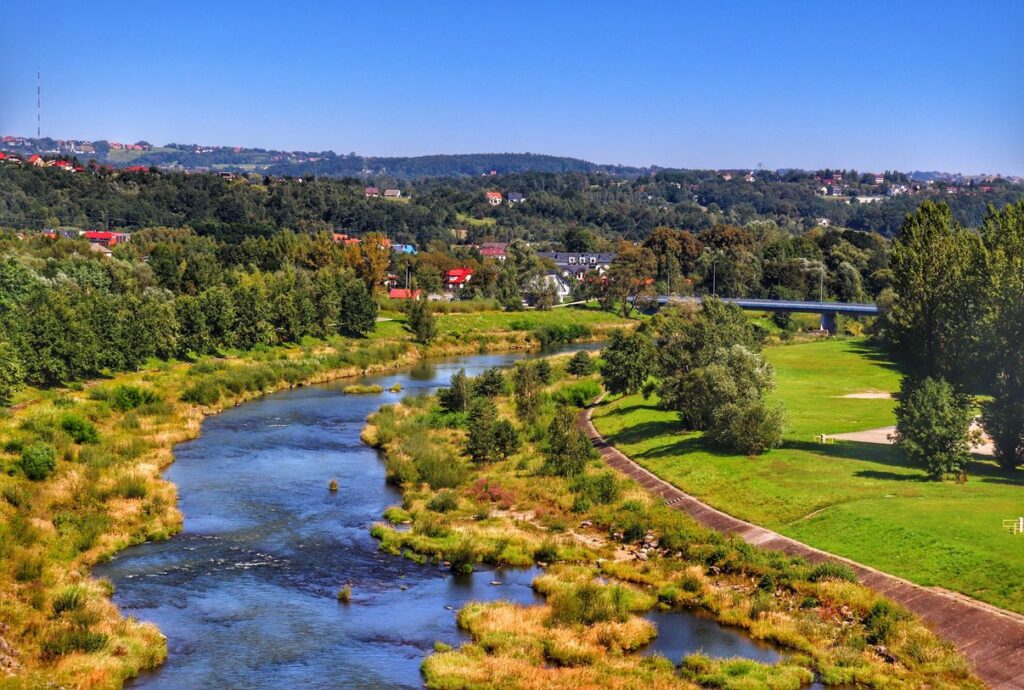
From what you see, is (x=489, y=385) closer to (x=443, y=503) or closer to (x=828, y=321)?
(x=443, y=503)

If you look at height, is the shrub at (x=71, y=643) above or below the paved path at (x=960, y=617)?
below

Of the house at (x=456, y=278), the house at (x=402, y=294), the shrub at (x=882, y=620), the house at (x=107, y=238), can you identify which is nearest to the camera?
the shrub at (x=882, y=620)

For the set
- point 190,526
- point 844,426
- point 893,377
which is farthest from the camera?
point 893,377

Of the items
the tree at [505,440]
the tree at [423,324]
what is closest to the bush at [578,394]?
the tree at [505,440]

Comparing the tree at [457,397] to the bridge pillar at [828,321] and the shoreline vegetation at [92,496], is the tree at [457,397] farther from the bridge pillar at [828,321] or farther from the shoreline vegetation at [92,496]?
the bridge pillar at [828,321]

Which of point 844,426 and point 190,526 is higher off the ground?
point 844,426

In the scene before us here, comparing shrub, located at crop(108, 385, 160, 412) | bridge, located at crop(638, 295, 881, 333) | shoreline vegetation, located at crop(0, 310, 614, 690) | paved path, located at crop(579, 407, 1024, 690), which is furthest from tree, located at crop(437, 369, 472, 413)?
bridge, located at crop(638, 295, 881, 333)

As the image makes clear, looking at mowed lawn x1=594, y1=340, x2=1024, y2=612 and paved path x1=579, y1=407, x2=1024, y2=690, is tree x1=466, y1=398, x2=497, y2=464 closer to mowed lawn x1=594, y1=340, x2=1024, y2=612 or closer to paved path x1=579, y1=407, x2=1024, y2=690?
mowed lawn x1=594, y1=340, x2=1024, y2=612

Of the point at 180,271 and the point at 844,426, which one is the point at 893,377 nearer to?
the point at 844,426

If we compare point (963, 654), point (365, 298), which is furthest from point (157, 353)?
point (963, 654)
